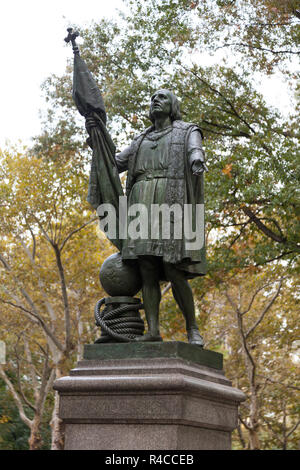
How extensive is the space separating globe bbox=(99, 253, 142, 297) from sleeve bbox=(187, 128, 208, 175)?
3.45 ft

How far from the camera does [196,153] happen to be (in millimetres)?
5863

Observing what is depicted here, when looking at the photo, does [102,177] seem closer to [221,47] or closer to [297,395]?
[221,47]

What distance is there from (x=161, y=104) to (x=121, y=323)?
2.13 m

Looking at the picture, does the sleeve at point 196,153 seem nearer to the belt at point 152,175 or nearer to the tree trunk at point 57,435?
the belt at point 152,175

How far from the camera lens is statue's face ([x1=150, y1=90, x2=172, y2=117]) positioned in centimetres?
632

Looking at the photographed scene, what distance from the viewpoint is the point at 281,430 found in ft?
80.9

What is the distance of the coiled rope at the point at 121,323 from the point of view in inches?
229

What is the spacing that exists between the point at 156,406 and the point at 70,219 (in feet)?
45.3

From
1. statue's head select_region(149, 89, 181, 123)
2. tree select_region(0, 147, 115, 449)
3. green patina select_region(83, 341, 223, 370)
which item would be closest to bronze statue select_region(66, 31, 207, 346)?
statue's head select_region(149, 89, 181, 123)

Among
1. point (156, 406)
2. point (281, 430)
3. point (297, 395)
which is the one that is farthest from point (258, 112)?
point (281, 430)

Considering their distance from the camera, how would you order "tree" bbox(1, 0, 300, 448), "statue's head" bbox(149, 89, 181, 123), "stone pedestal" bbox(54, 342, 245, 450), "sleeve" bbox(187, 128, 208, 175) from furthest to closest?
"tree" bbox(1, 0, 300, 448), "statue's head" bbox(149, 89, 181, 123), "sleeve" bbox(187, 128, 208, 175), "stone pedestal" bbox(54, 342, 245, 450)

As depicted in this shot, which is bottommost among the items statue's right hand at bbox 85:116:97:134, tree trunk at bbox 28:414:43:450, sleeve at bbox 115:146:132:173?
tree trunk at bbox 28:414:43:450

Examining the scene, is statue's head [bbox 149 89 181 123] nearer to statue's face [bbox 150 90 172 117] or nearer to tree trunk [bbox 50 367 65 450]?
statue's face [bbox 150 90 172 117]

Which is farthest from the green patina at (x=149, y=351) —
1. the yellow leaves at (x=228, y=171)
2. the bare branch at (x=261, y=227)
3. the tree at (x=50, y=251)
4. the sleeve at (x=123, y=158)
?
the tree at (x=50, y=251)
